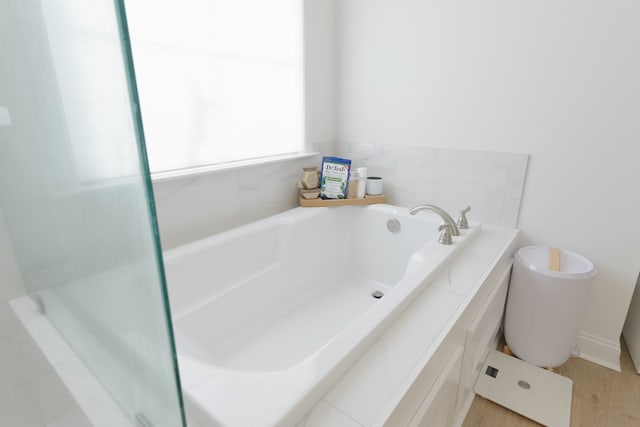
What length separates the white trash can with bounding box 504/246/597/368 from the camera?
1.34 m

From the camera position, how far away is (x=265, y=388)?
0.71 metres

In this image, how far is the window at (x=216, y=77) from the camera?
4.10ft

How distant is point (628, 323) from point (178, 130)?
226cm

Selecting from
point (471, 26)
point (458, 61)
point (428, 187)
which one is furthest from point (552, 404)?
point (471, 26)

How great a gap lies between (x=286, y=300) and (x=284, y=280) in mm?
99

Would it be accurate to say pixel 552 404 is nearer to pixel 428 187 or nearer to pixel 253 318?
pixel 428 187

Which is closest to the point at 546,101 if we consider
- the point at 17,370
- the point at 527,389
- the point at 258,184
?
the point at 527,389

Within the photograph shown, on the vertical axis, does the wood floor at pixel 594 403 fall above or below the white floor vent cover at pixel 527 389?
below

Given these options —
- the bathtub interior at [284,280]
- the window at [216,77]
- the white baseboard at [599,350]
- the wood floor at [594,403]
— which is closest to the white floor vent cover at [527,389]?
the wood floor at [594,403]

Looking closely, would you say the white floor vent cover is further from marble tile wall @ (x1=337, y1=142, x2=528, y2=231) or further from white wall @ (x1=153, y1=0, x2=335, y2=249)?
white wall @ (x1=153, y1=0, x2=335, y2=249)

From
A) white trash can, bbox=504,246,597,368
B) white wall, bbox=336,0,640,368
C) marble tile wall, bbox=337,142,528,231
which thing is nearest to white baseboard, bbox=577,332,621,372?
white wall, bbox=336,0,640,368

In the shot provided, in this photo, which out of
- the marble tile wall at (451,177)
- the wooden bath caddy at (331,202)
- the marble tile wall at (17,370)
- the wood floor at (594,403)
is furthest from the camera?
the wooden bath caddy at (331,202)

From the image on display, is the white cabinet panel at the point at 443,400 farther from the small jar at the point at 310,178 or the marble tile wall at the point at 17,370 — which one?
the small jar at the point at 310,178

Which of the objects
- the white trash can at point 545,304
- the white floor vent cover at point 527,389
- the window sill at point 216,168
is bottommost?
the white floor vent cover at point 527,389
